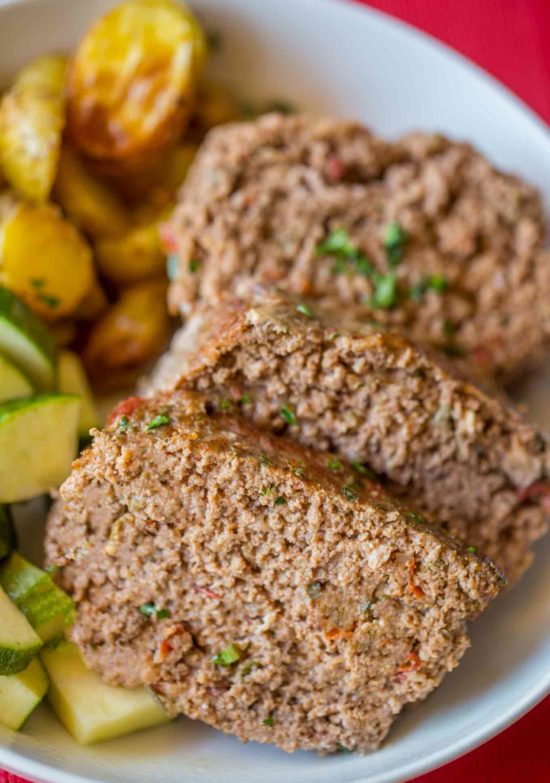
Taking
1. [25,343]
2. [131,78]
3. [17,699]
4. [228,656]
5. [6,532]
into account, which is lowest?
[17,699]

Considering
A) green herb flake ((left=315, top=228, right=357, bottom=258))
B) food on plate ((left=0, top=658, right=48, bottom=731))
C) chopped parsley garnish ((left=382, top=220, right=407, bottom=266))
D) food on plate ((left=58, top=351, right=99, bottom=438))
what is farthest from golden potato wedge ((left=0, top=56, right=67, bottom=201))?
food on plate ((left=0, top=658, right=48, bottom=731))

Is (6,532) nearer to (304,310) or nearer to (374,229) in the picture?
(304,310)

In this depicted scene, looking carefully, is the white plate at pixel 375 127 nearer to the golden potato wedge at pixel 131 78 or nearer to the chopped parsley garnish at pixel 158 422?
the golden potato wedge at pixel 131 78

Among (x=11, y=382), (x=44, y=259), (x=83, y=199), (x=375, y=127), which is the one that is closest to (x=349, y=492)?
(x=11, y=382)

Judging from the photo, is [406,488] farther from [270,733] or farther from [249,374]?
[270,733]

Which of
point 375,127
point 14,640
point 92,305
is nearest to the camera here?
point 14,640

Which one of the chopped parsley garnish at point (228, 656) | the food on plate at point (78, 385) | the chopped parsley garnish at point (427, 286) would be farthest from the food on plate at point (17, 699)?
the chopped parsley garnish at point (427, 286)

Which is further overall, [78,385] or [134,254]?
[134,254]

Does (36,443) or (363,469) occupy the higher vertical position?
(363,469)
